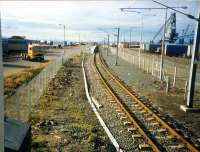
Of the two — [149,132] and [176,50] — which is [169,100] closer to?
[149,132]

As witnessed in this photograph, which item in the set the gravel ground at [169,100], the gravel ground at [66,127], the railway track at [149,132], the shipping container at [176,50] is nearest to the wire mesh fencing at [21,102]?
the gravel ground at [66,127]

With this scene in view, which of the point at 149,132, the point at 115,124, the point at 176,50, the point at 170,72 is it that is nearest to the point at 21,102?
the point at 115,124

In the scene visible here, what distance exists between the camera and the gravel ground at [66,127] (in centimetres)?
1066

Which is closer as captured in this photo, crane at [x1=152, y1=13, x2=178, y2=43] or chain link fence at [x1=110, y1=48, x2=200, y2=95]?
chain link fence at [x1=110, y1=48, x2=200, y2=95]

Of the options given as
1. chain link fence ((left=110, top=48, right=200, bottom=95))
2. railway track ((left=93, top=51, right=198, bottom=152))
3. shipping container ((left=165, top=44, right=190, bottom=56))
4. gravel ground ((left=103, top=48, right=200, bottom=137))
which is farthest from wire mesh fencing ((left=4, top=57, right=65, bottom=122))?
shipping container ((left=165, top=44, right=190, bottom=56))

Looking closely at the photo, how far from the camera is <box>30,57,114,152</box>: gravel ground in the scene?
10.7 meters

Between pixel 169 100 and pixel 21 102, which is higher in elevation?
pixel 21 102

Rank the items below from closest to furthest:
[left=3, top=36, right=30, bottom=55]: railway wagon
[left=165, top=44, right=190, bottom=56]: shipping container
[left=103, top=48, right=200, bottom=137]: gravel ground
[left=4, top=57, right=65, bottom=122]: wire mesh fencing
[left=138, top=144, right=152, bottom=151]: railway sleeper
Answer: [left=138, top=144, right=152, bottom=151]: railway sleeper
[left=4, top=57, right=65, bottom=122]: wire mesh fencing
[left=103, top=48, right=200, bottom=137]: gravel ground
[left=3, top=36, right=30, bottom=55]: railway wagon
[left=165, top=44, right=190, bottom=56]: shipping container

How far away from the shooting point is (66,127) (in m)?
13.1

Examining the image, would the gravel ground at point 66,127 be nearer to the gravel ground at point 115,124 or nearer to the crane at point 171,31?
the gravel ground at point 115,124

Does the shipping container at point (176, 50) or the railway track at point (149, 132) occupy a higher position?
the railway track at point (149, 132)

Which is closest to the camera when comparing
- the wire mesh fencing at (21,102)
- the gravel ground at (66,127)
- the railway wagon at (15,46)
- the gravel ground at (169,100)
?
the gravel ground at (66,127)

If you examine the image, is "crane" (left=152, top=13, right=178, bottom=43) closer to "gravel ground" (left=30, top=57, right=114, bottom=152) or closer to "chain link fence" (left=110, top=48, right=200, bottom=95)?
"chain link fence" (left=110, top=48, right=200, bottom=95)

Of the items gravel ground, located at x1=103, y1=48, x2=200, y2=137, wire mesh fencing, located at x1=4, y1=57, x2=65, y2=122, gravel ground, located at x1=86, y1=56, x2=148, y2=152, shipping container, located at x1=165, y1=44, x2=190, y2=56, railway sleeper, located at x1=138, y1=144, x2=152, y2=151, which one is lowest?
shipping container, located at x1=165, y1=44, x2=190, y2=56
